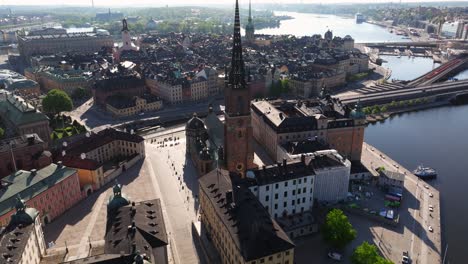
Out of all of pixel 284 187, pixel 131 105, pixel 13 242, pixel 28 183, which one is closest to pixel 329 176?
pixel 284 187

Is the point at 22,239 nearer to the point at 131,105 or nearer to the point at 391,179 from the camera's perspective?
the point at 391,179

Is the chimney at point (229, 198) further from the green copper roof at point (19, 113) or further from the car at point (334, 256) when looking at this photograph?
the green copper roof at point (19, 113)

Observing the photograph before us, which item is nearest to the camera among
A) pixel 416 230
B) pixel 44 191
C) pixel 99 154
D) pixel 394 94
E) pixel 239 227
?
pixel 239 227

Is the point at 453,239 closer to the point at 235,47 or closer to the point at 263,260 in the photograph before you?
the point at 263,260

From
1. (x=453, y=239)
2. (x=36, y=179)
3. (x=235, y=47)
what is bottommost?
(x=453, y=239)

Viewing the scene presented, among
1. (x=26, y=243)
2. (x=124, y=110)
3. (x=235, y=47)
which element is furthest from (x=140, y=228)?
(x=124, y=110)

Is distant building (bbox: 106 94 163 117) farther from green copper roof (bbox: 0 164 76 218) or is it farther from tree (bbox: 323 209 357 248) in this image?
tree (bbox: 323 209 357 248)
